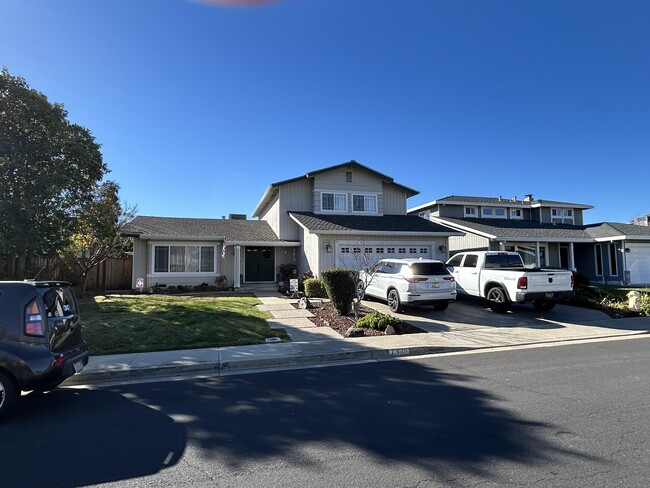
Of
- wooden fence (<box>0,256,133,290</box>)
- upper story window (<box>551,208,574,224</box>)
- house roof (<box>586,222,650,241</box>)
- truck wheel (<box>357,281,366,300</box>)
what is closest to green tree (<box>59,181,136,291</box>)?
wooden fence (<box>0,256,133,290</box>)

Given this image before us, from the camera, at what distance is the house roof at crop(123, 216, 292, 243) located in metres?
19.7

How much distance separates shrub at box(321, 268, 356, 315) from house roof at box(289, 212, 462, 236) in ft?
17.2

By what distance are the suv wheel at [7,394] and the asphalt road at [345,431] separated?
18 centimetres

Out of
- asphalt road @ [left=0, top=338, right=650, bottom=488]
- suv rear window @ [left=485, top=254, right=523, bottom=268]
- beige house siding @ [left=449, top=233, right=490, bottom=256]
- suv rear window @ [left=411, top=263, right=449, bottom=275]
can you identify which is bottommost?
asphalt road @ [left=0, top=338, right=650, bottom=488]

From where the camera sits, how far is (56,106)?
43.3ft

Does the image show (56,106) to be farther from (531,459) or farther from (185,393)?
(531,459)

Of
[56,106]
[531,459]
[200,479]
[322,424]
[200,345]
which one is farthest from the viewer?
[56,106]

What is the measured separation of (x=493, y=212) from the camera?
28.9 meters

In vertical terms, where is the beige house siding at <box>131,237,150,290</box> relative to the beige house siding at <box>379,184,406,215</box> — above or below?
below

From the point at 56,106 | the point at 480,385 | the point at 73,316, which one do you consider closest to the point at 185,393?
the point at 73,316

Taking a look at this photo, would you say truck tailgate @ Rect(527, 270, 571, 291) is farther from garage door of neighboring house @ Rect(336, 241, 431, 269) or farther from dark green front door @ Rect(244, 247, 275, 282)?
dark green front door @ Rect(244, 247, 275, 282)

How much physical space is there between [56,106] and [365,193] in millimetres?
14415

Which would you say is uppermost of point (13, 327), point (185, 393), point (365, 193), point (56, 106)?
point (56, 106)

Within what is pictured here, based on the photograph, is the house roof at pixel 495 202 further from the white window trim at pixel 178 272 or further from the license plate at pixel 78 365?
the license plate at pixel 78 365
